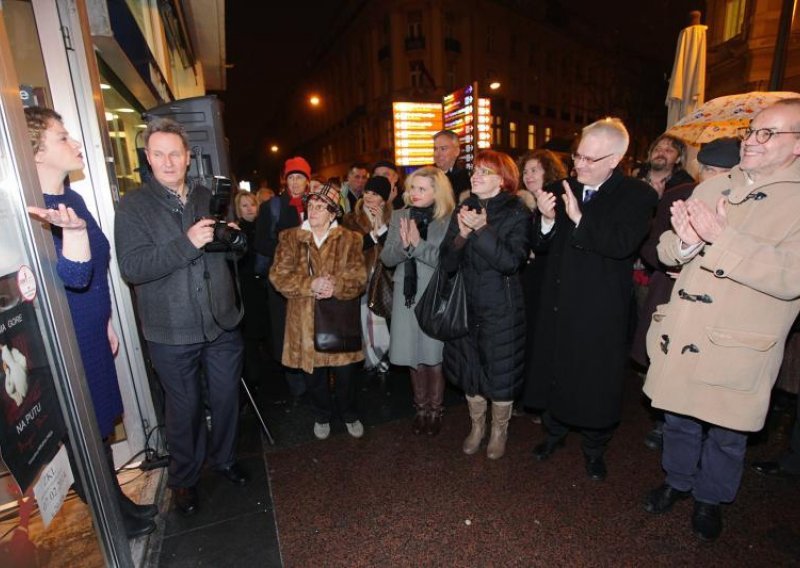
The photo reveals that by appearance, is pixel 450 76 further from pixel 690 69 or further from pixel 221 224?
pixel 221 224

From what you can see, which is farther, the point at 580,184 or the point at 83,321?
the point at 580,184

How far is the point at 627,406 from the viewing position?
12.8ft

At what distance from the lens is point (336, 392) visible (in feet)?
11.7

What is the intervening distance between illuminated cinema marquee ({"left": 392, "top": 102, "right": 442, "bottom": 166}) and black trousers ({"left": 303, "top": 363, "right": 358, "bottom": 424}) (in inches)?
404

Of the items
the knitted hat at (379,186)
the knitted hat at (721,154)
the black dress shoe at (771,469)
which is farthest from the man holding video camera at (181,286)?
the black dress shoe at (771,469)

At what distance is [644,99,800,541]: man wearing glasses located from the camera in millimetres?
1957

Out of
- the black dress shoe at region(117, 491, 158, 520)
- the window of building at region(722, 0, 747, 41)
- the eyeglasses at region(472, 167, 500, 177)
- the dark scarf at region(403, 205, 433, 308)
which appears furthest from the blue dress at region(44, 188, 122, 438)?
the window of building at region(722, 0, 747, 41)

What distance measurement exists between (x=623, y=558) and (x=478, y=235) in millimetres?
1939

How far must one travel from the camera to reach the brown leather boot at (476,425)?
3184 millimetres

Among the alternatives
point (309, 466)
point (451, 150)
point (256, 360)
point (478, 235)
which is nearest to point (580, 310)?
point (478, 235)

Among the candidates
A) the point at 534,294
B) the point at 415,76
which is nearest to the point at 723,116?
the point at 534,294

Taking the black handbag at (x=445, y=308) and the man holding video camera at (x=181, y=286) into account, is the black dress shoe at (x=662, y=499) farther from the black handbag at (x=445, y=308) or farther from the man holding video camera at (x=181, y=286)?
the man holding video camera at (x=181, y=286)

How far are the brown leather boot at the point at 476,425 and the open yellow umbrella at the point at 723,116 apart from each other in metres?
2.65

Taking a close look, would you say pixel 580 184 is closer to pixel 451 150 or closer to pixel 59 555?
pixel 451 150
